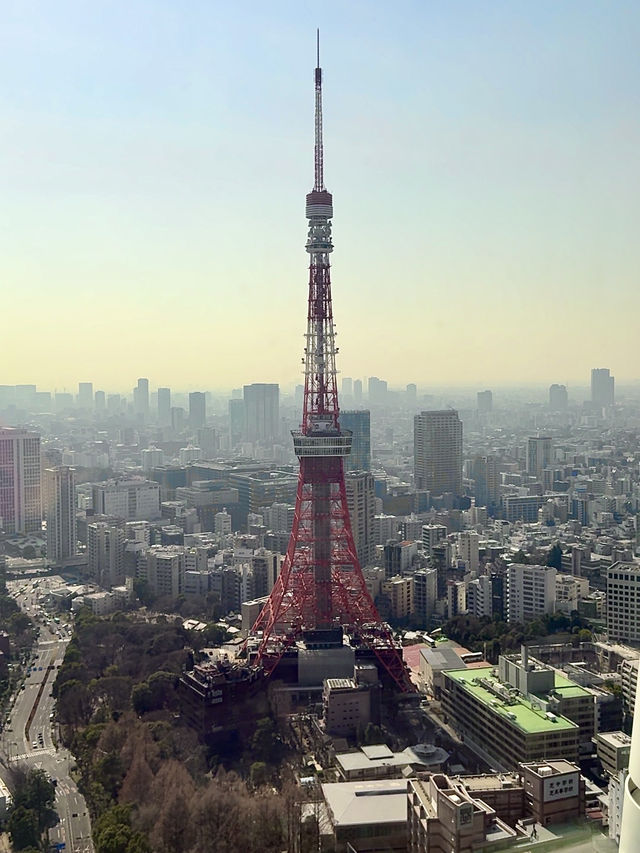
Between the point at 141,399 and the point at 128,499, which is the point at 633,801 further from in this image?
the point at 141,399

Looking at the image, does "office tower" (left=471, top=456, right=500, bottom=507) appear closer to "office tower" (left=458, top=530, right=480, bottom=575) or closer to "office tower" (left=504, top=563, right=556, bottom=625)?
"office tower" (left=458, top=530, right=480, bottom=575)

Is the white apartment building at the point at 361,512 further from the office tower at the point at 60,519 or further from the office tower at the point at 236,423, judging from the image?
the office tower at the point at 236,423

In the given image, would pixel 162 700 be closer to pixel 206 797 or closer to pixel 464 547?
pixel 206 797

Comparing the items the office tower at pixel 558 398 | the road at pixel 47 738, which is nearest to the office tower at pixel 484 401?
the office tower at pixel 558 398

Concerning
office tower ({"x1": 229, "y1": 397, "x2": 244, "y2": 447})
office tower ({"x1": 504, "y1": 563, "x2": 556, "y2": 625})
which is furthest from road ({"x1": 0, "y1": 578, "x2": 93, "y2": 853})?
office tower ({"x1": 229, "y1": 397, "x2": 244, "y2": 447})

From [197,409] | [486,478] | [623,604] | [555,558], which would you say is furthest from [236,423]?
[623,604]

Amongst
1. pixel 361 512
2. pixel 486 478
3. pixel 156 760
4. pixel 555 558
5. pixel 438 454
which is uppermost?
pixel 438 454

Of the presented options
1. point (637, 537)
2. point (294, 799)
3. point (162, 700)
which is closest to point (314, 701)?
point (162, 700)
